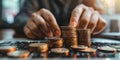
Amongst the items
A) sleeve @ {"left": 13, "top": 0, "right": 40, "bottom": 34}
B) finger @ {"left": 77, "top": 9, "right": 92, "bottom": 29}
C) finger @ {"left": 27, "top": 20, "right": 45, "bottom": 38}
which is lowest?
finger @ {"left": 27, "top": 20, "right": 45, "bottom": 38}

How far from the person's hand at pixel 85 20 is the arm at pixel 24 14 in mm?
445

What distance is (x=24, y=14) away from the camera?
1.40 metres

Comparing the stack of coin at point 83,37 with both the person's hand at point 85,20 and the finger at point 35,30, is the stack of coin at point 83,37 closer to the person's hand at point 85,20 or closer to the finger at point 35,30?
the person's hand at point 85,20

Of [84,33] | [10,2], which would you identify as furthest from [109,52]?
[10,2]

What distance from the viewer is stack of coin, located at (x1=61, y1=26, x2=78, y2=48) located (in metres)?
0.71

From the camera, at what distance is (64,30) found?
718 mm

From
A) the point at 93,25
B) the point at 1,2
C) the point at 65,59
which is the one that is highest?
the point at 1,2

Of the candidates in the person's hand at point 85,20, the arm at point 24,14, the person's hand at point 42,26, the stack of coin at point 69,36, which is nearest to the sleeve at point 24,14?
the arm at point 24,14

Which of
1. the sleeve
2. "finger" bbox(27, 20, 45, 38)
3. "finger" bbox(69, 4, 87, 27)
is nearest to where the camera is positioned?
"finger" bbox(69, 4, 87, 27)

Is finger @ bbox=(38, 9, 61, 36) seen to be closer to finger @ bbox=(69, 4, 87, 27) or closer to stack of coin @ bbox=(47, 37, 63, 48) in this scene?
finger @ bbox=(69, 4, 87, 27)

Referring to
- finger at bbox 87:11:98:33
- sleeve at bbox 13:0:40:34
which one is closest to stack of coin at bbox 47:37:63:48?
finger at bbox 87:11:98:33

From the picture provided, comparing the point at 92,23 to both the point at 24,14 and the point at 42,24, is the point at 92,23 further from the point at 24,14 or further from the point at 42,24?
the point at 24,14

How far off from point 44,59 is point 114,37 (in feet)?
1.66

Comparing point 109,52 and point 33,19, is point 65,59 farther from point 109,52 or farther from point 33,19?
point 33,19
